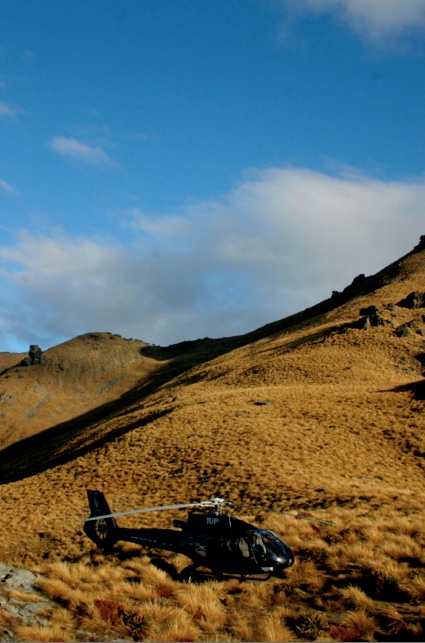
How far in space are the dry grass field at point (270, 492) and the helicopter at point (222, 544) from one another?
56 centimetres

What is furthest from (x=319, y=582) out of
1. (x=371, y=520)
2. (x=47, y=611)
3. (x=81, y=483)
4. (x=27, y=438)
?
(x=27, y=438)

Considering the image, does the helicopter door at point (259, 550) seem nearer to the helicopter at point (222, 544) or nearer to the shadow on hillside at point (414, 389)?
the helicopter at point (222, 544)

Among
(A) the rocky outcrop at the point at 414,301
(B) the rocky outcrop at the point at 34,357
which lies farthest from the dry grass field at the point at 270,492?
(B) the rocky outcrop at the point at 34,357

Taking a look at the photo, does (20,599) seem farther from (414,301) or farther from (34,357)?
(34,357)

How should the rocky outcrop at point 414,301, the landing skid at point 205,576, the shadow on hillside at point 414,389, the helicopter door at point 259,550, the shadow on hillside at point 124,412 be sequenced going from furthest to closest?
1. the rocky outcrop at point 414,301
2. the shadow on hillside at point 124,412
3. the shadow on hillside at point 414,389
4. the landing skid at point 205,576
5. the helicopter door at point 259,550

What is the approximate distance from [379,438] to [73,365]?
4102 inches

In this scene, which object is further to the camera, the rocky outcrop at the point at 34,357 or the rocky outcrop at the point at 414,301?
the rocky outcrop at the point at 34,357

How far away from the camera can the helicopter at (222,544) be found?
12.7 meters

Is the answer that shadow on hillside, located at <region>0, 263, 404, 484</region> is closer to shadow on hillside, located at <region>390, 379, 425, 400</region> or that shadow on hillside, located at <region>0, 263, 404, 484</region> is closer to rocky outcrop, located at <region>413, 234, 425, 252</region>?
rocky outcrop, located at <region>413, 234, 425, 252</region>

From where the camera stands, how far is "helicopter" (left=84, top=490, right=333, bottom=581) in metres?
12.7

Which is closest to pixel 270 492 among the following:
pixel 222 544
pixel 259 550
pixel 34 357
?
pixel 222 544

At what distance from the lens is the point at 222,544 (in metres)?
13.4

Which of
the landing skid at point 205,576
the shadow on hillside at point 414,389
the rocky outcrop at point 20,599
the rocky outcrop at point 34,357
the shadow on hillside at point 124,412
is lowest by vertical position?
the landing skid at point 205,576

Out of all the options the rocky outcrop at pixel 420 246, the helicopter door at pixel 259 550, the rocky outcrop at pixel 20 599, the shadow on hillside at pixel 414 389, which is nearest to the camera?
the rocky outcrop at pixel 20 599
